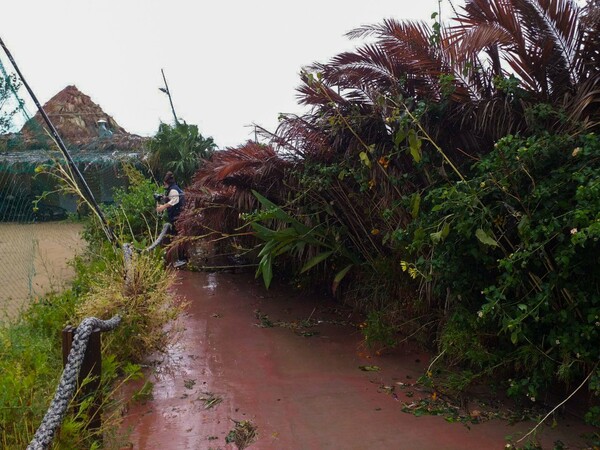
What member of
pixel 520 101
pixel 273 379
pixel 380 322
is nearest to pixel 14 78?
pixel 273 379

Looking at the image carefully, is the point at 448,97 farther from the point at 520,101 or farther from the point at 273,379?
the point at 273,379

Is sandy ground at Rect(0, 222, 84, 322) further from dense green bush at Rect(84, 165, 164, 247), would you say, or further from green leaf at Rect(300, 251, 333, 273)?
green leaf at Rect(300, 251, 333, 273)

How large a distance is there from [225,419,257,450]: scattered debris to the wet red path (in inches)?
1.4

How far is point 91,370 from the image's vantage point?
2928 millimetres

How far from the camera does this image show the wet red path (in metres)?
3.45

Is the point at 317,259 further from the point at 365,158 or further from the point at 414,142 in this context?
the point at 414,142

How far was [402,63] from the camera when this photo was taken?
4.96 m

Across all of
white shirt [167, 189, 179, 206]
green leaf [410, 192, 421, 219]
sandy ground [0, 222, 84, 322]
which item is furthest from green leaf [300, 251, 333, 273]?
white shirt [167, 189, 179, 206]

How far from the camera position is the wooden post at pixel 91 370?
2898 mm

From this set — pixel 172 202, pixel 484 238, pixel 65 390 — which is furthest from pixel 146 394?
pixel 172 202

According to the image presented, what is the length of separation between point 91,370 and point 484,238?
2518mm

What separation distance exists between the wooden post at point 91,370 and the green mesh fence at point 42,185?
223 cm

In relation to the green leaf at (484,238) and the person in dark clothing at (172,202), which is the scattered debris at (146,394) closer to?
the green leaf at (484,238)

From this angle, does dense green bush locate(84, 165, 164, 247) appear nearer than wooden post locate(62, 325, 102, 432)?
No
